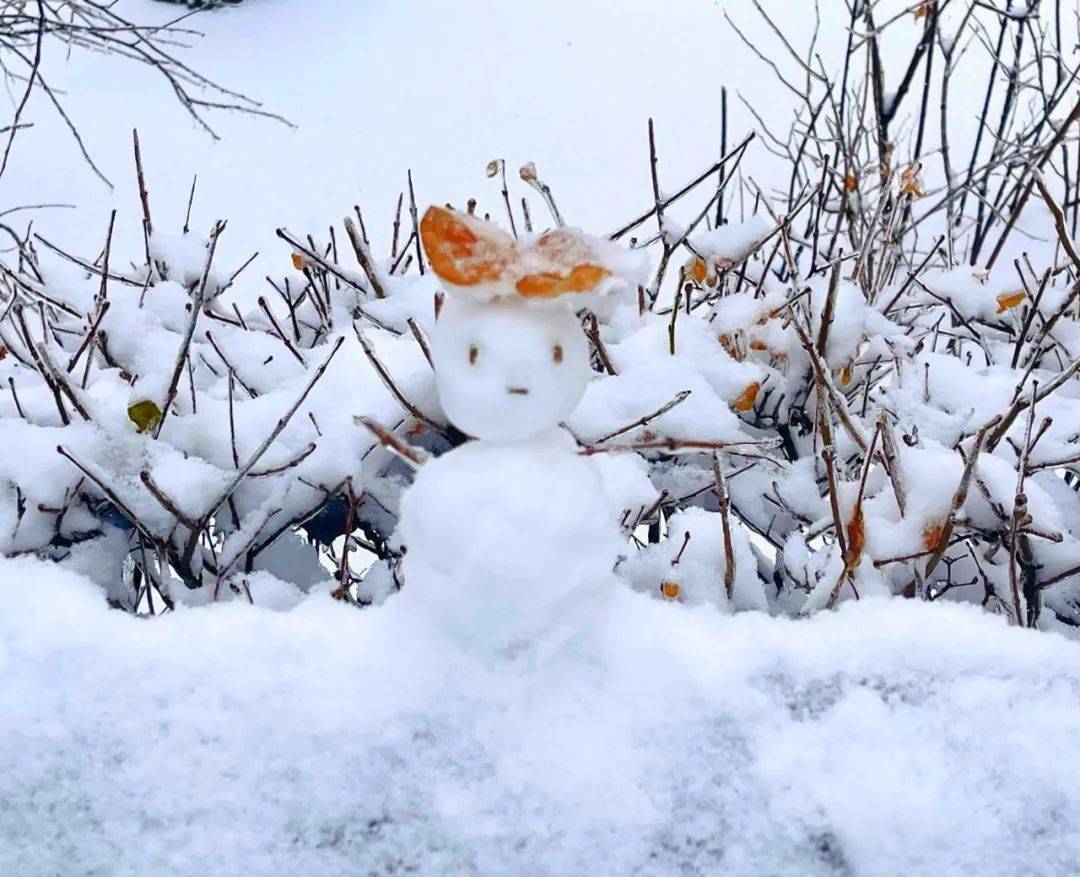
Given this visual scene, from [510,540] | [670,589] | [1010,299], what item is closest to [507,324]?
[510,540]

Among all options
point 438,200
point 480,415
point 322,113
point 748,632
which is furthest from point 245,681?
point 322,113

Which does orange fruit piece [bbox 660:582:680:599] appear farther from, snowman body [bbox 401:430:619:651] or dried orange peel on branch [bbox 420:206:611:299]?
dried orange peel on branch [bbox 420:206:611:299]

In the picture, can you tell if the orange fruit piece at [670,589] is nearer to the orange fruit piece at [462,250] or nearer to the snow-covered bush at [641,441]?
the snow-covered bush at [641,441]

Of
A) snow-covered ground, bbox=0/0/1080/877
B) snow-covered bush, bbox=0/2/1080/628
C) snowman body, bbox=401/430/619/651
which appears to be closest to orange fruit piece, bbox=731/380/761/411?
snow-covered bush, bbox=0/2/1080/628

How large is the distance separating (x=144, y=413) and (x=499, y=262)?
2.11 ft

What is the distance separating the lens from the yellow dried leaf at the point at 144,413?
109 centimetres

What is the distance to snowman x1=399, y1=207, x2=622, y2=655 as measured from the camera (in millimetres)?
642

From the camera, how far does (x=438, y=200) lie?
530 cm

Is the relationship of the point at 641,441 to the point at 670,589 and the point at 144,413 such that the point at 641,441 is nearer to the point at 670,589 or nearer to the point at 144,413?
the point at 670,589

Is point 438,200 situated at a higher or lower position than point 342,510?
lower

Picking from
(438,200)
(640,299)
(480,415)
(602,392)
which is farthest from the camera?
(438,200)

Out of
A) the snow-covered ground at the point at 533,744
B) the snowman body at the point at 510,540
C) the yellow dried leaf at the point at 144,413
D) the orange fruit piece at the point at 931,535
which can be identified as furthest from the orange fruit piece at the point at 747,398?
the yellow dried leaf at the point at 144,413

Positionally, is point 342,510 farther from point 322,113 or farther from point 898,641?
point 322,113

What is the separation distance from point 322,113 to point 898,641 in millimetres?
6148
